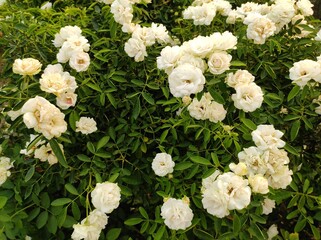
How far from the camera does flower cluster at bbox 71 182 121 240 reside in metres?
1.62

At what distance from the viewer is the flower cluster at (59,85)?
159 centimetres

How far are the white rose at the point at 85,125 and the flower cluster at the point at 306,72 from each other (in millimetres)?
958

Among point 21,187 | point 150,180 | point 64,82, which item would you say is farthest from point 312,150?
point 21,187

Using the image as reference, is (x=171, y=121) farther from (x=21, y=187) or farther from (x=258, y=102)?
(x=21, y=187)

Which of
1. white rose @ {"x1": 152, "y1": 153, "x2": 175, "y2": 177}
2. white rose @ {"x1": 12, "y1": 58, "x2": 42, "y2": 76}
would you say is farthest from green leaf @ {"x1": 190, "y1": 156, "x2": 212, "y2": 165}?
white rose @ {"x1": 12, "y1": 58, "x2": 42, "y2": 76}

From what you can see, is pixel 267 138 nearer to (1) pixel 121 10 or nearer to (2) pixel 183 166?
(2) pixel 183 166

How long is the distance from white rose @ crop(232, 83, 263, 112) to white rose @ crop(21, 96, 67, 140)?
29.2 inches

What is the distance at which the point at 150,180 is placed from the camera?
1949mm

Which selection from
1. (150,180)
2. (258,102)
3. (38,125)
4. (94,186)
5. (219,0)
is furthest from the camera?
(219,0)

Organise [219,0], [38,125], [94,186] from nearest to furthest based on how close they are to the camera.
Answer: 1. [38,125]
2. [94,186]
3. [219,0]

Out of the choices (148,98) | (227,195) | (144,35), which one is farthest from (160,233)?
(144,35)

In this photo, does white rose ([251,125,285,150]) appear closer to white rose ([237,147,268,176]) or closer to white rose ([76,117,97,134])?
white rose ([237,147,268,176])

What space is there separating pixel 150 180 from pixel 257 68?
2.56 ft

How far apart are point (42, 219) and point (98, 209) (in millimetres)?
301
